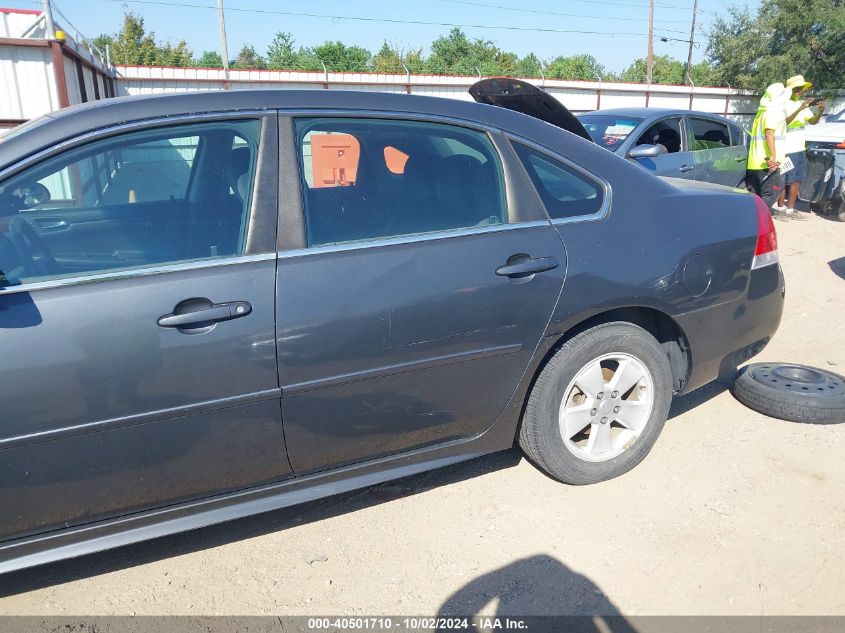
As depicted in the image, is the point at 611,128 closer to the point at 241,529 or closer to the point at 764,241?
the point at 764,241

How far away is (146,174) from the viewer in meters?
2.55

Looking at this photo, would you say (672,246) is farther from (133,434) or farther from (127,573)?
(127,573)

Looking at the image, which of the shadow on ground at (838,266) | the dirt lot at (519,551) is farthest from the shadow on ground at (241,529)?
the shadow on ground at (838,266)

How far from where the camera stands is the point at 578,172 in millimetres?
3020

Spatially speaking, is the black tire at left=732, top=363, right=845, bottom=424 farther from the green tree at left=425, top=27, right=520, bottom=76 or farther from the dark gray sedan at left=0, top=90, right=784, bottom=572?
the green tree at left=425, top=27, right=520, bottom=76

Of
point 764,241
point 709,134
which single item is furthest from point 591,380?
point 709,134

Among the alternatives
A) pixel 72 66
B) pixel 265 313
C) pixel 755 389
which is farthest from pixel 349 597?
pixel 72 66

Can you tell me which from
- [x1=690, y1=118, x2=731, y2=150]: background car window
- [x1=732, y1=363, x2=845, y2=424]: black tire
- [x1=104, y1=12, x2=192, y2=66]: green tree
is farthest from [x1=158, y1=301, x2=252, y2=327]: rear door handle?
[x1=104, y1=12, x2=192, y2=66]: green tree

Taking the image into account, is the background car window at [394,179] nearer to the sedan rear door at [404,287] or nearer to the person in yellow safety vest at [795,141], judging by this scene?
the sedan rear door at [404,287]

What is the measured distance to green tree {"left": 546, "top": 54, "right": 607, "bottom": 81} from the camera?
41.4 metres

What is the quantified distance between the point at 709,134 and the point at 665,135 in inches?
39.0

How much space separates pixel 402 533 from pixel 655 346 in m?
1.39

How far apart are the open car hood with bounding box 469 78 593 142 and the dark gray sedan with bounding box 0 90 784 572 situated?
0.69 meters

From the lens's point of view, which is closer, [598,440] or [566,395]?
[566,395]
